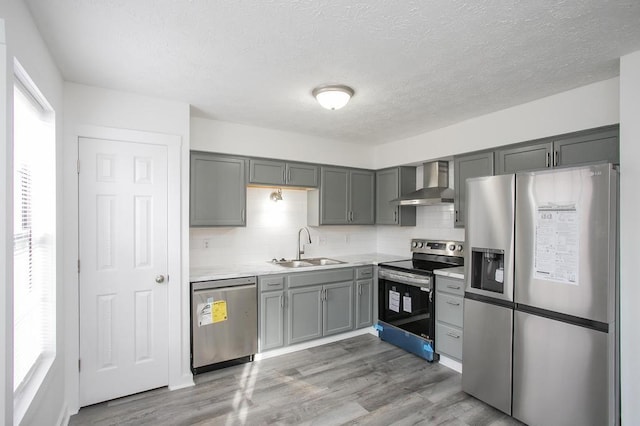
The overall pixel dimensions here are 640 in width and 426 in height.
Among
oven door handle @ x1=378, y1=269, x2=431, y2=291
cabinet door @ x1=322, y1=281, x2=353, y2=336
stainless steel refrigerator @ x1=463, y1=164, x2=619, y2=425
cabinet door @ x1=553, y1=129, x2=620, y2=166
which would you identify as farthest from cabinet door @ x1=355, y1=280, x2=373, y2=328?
cabinet door @ x1=553, y1=129, x2=620, y2=166

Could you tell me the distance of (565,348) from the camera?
2.12m

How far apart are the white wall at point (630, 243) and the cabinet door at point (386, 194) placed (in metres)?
2.44

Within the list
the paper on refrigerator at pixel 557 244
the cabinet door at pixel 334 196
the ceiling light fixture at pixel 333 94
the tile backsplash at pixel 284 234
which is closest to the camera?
the paper on refrigerator at pixel 557 244

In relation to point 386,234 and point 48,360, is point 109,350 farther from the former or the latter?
point 386,234

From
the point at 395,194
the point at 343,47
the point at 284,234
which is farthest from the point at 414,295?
the point at 343,47

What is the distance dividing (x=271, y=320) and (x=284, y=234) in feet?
3.80

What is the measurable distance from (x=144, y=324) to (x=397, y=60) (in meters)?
2.86

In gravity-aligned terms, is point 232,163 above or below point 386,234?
above

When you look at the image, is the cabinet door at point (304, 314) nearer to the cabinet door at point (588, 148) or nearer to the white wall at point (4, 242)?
the white wall at point (4, 242)

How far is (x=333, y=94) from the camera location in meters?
2.56

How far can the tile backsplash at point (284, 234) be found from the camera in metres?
3.73

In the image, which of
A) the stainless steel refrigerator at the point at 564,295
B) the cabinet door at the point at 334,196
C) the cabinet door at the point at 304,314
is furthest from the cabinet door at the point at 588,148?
the cabinet door at the point at 304,314

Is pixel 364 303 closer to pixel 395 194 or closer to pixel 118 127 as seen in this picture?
pixel 395 194

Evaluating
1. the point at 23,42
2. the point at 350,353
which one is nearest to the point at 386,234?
the point at 350,353
